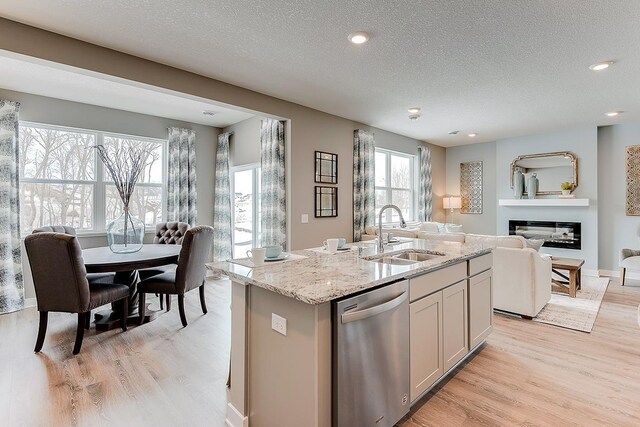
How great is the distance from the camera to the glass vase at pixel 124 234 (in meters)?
3.59

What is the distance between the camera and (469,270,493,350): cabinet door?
2.59m

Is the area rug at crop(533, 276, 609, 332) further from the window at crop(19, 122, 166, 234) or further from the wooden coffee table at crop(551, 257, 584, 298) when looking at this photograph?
the window at crop(19, 122, 166, 234)

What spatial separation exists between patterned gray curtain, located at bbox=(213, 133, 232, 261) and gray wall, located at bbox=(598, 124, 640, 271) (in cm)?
683

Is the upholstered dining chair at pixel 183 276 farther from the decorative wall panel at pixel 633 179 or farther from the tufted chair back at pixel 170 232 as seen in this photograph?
the decorative wall panel at pixel 633 179

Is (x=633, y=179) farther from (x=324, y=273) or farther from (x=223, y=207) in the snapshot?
(x=223, y=207)

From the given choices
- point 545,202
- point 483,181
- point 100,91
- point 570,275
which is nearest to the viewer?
point 100,91

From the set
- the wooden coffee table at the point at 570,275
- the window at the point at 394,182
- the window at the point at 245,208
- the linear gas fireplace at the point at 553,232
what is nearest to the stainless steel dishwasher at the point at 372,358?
the wooden coffee table at the point at 570,275

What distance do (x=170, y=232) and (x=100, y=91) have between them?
203cm

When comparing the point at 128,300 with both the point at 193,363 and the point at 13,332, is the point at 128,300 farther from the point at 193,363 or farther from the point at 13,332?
the point at 193,363

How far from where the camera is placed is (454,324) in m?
2.35

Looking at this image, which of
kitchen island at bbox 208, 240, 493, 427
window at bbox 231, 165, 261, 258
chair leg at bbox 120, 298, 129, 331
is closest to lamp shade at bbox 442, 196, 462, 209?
window at bbox 231, 165, 261, 258

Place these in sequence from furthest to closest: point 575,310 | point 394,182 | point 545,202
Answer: point 394,182, point 545,202, point 575,310

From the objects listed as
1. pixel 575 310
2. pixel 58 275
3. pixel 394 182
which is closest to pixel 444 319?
pixel 575 310

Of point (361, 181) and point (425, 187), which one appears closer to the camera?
point (361, 181)
